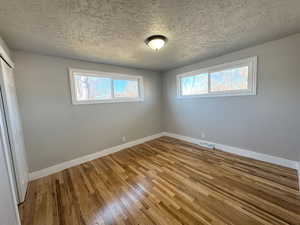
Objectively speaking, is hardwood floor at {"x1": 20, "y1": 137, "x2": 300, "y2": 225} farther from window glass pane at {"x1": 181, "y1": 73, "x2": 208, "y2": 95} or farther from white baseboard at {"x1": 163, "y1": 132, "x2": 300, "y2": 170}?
window glass pane at {"x1": 181, "y1": 73, "x2": 208, "y2": 95}

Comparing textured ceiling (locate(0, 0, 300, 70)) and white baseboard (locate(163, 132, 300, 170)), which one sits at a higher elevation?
textured ceiling (locate(0, 0, 300, 70))

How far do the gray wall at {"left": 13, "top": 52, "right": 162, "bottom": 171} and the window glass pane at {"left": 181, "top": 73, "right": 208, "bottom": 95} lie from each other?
1907mm

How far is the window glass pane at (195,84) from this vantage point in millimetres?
3443

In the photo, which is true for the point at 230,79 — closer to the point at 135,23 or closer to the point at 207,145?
the point at 207,145

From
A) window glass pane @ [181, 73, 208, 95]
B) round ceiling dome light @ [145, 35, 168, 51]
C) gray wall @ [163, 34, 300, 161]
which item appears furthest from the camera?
window glass pane @ [181, 73, 208, 95]

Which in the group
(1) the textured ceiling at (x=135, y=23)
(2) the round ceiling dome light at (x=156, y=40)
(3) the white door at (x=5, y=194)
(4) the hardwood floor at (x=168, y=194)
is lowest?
(4) the hardwood floor at (x=168, y=194)

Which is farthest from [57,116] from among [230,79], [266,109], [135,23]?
[266,109]

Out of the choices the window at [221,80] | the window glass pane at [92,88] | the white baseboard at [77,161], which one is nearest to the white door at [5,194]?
the white baseboard at [77,161]

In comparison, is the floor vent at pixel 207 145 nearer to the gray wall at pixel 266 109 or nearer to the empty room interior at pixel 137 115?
the empty room interior at pixel 137 115

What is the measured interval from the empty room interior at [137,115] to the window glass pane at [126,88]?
3cm

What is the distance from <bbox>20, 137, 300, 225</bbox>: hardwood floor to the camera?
4.75 feet

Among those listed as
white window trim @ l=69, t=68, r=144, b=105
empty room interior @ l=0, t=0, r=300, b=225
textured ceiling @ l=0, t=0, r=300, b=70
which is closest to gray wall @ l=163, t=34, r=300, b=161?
empty room interior @ l=0, t=0, r=300, b=225

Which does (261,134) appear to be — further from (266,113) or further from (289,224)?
(289,224)

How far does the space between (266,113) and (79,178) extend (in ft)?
12.9
